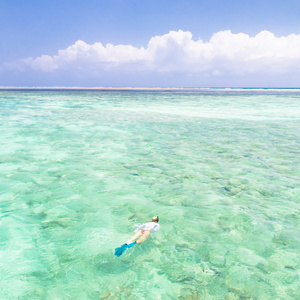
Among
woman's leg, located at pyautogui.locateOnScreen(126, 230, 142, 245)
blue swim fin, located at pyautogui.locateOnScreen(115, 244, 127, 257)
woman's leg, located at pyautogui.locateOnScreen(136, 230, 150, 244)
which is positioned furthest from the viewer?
woman's leg, located at pyautogui.locateOnScreen(136, 230, 150, 244)

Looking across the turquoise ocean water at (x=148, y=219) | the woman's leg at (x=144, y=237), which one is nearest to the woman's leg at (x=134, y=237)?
the woman's leg at (x=144, y=237)

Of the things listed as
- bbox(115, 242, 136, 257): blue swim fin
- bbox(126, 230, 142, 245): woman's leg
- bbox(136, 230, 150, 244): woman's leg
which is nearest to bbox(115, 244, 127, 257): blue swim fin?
bbox(115, 242, 136, 257): blue swim fin

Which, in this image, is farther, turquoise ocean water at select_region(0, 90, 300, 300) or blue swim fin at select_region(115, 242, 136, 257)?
blue swim fin at select_region(115, 242, 136, 257)

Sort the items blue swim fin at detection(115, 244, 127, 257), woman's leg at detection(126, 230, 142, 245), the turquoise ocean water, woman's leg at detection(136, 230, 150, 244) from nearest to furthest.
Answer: the turquoise ocean water → blue swim fin at detection(115, 244, 127, 257) → woman's leg at detection(126, 230, 142, 245) → woman's leg at detection(136, 230, 150, 244)

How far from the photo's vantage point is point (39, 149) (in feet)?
43.4

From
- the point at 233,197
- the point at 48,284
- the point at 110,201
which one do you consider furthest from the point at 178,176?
the point at 48,284

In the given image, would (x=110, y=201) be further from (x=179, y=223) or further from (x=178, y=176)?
(x=178, y=176)

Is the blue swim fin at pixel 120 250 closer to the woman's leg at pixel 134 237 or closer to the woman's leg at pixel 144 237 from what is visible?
the woman's leg at pixel 134 237

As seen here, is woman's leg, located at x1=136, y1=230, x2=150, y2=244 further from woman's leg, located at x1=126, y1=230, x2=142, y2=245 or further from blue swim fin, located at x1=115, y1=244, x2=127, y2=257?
blue swim fin, located at x1=115, y1=244, x2=127, y2=257

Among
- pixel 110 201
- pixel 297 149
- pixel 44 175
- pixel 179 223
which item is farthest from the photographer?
pixel 297 149

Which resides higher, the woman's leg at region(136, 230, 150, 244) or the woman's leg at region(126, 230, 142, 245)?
the woman's leg at region(126, 230, 142, 245)

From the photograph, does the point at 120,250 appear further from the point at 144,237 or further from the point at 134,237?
the point at 144,237

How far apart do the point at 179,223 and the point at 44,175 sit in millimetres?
5512

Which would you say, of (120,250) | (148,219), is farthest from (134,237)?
(148,219)
